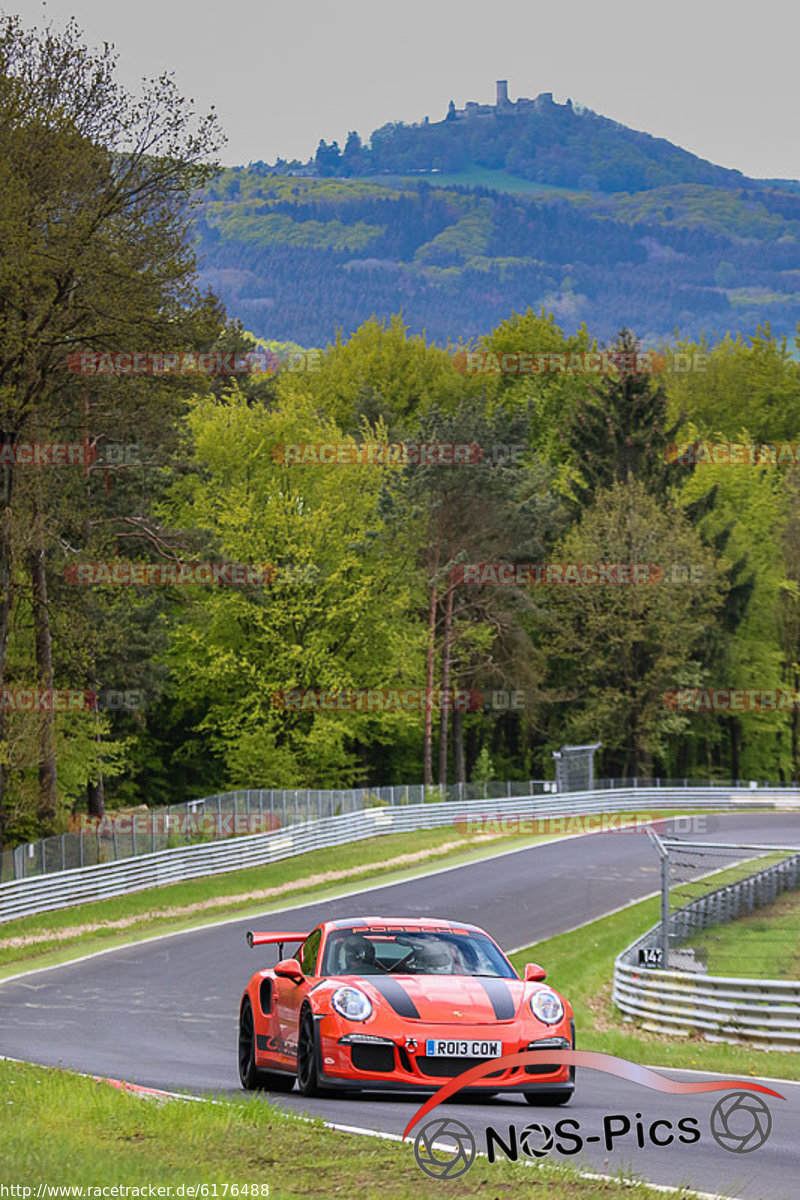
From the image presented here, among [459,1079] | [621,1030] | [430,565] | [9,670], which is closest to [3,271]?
[9,670]

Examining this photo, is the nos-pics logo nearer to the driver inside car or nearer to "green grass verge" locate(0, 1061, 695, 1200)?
"green grass verge" locate(0, 1061, 695, 1200)

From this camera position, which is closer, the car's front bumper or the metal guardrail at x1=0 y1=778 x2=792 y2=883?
the car's front bumper

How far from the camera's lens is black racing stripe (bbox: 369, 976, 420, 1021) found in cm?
1060

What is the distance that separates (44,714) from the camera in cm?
3881

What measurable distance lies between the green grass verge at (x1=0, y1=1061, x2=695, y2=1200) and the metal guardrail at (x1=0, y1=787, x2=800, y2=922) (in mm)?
25748

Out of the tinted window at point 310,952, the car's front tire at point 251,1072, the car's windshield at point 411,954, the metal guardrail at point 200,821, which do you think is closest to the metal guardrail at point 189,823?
the metal guardrail at point 200,821

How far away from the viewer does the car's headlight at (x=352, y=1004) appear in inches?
416

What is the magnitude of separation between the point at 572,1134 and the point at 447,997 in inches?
72.9

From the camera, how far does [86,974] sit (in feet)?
89.0

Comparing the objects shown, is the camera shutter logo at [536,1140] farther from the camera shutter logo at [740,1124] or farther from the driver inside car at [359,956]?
the driver inside car at [359,956]

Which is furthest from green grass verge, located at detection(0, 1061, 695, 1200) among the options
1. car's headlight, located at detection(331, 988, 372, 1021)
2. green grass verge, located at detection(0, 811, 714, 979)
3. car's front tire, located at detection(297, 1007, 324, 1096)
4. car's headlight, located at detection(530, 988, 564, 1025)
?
green grass verge, located at detection(0, 811, 714, 979)

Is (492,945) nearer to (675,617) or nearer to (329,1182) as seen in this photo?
(329,1182)

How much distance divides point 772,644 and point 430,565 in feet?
75.2

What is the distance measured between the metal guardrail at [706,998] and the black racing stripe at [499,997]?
29.2 ft
